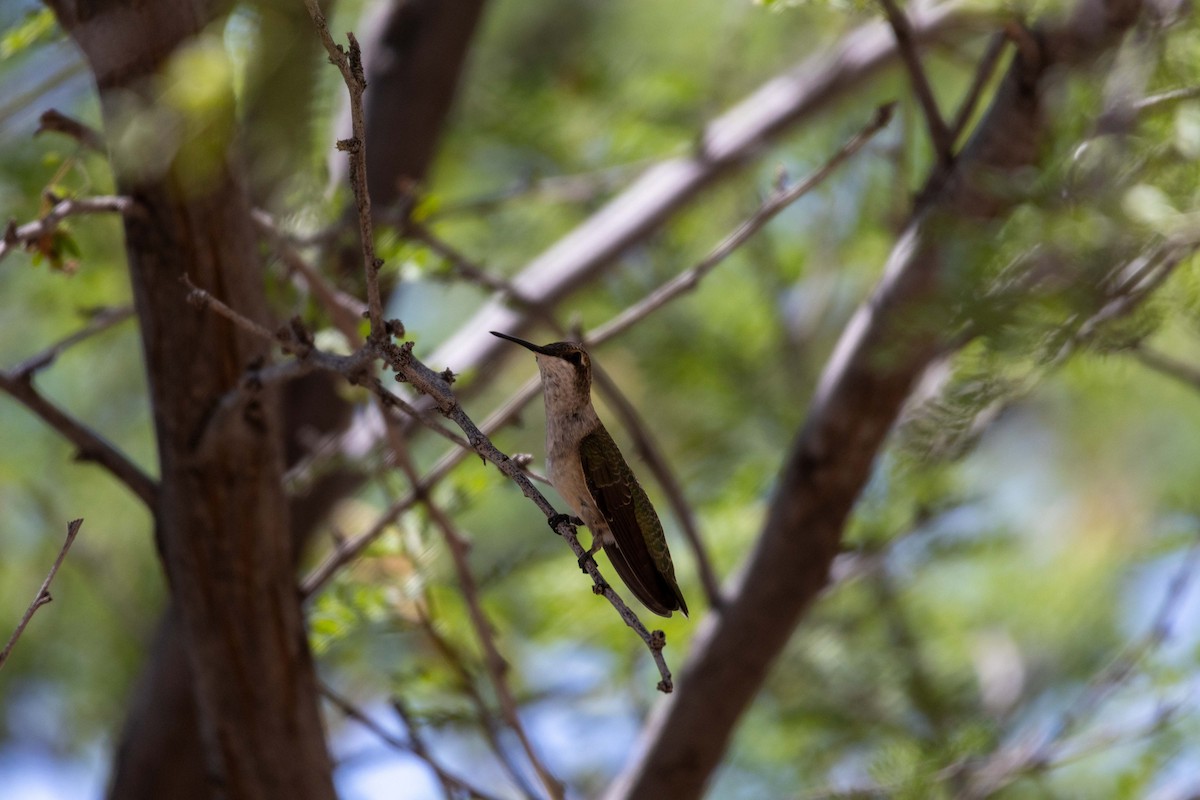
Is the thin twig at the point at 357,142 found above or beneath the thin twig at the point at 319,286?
beneath

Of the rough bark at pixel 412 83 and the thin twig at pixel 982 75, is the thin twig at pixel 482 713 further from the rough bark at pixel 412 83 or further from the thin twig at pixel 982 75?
the rough bark at pixel 412 83

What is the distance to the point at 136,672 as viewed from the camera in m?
6.03

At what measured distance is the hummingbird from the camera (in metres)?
2.54

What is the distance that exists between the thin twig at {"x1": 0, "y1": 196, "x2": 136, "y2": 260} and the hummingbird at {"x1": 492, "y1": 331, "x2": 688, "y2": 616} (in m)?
0.91

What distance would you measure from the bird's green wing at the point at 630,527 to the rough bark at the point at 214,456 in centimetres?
78

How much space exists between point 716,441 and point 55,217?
3725 mm

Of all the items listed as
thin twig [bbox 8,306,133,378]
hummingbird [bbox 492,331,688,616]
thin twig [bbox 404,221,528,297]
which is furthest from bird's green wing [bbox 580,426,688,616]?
thin twig [bbox 8,306,133,378]

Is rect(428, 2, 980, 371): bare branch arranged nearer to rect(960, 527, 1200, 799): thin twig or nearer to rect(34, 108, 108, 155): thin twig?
rect(34, 108, 108, 155): thin twig

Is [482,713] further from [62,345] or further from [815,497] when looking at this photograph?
[62,345]

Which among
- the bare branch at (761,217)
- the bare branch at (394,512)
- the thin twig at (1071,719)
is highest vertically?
the bare branch at (761,217)

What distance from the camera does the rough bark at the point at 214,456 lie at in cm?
246

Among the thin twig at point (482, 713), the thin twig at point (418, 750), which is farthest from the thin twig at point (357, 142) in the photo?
the thin twig at point (482, 713)

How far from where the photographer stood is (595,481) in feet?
9.19

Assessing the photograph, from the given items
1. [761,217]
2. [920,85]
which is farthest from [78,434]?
[920,85]
